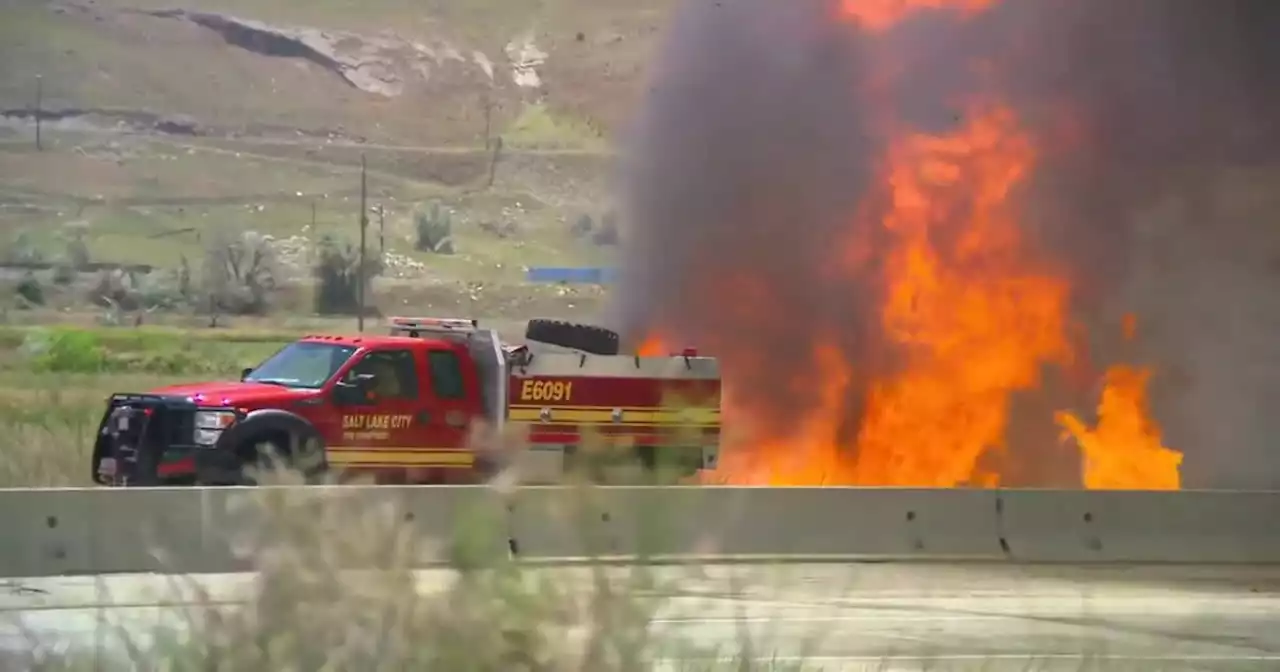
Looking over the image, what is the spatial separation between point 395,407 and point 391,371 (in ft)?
1.48

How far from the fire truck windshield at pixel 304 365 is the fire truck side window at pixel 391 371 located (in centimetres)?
21

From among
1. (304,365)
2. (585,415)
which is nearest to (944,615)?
(585,415)

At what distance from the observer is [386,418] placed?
17844 mm

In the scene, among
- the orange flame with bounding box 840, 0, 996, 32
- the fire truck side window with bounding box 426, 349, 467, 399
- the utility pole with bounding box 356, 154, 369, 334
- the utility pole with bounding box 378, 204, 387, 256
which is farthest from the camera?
the utility pole with bounding box 378, 204, 387, 256

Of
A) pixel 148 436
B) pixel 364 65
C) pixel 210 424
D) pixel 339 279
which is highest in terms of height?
pixel 364 65

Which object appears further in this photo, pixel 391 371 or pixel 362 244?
pixel 362 244

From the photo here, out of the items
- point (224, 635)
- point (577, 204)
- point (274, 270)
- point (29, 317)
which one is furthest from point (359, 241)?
point (224, 635)

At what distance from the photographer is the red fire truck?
1678 cm

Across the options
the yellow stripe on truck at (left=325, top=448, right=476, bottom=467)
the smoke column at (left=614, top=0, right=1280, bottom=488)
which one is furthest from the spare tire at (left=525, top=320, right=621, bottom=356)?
the smoke column at (left=614, top=0, right=1280, bottom=488)

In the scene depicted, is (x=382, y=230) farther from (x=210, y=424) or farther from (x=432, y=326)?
(x=210, y=424)

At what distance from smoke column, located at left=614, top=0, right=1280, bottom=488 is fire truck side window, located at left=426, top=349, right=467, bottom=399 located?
5.75 meters

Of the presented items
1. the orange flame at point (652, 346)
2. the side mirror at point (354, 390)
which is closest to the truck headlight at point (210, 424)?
the side mirror at point (354, 390)

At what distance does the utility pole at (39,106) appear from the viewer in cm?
3525

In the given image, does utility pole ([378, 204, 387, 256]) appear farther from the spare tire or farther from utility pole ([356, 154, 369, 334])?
the spare tire
